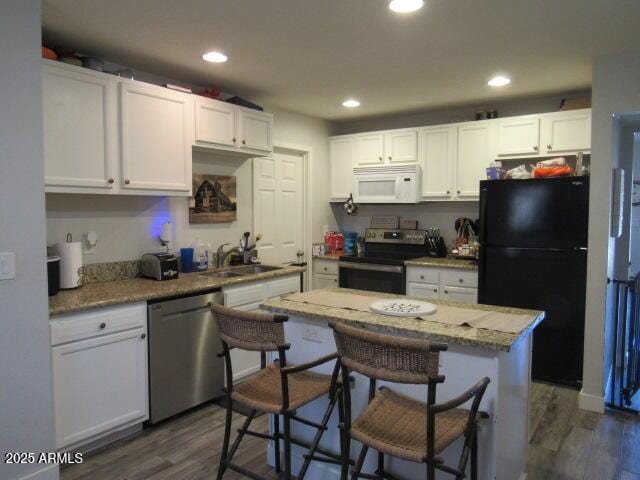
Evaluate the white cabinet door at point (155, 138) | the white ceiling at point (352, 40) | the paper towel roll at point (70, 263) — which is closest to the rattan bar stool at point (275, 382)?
the paper towel roll at point (70, 263)

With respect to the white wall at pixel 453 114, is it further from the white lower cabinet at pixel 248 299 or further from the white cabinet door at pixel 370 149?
the white lower cabinet at pixel 248 299

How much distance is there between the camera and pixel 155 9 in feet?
7.68

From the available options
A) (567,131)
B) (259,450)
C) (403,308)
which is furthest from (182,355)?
(567,131)

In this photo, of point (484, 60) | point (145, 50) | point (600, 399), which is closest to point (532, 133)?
point (484, 60)

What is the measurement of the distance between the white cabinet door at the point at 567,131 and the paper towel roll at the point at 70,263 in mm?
3765

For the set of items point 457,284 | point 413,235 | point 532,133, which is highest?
point 532,133

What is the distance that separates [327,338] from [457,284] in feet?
7.51

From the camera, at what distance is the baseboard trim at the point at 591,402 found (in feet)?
10.3

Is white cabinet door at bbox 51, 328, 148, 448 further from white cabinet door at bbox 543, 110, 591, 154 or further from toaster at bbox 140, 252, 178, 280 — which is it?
white cabinet door at bbox 543, 110, 591, 154

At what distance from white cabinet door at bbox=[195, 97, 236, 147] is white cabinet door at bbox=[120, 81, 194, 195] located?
0.08m

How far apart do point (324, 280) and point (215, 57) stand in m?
2.70

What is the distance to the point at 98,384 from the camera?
8.36ft

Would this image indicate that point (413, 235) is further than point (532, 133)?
Yes

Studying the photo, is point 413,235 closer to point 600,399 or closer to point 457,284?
point 457,284
